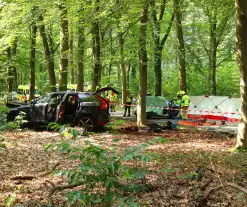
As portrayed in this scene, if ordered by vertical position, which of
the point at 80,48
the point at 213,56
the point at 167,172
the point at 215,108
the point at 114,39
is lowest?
the point at 167,172

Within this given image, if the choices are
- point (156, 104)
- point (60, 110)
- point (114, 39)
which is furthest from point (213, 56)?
point (60, 110)

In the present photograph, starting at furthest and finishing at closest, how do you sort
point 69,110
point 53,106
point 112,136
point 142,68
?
point 142,68 → point 69,110 → point 53,106 → point 112,136

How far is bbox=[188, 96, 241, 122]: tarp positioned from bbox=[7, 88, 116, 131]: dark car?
8892 millimetres

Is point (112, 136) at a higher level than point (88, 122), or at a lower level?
lower

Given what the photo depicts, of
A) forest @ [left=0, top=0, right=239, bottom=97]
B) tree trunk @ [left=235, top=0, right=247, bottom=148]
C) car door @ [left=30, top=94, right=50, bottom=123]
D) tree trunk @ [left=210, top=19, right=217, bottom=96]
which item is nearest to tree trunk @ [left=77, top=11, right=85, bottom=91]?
forest @ [left=0, top=0, right=239, bottom=97]

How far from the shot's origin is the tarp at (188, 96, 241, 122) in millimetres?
19375

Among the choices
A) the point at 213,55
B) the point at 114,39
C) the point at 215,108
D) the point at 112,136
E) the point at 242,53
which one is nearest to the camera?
the point at 242,53

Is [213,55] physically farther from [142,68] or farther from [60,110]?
[60,110]

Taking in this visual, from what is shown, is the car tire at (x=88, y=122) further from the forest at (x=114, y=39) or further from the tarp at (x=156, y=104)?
the tarp at (x=156, y=104)

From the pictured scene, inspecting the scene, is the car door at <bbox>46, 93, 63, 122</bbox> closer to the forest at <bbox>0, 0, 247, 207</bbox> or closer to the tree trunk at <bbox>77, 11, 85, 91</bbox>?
the forest at <bbox>0, 0, 247, 207</bbox>

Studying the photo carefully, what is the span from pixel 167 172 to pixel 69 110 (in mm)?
7404

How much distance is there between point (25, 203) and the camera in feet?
16.1

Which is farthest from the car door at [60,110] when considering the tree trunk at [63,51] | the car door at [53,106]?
the tree trunk at [63,51]

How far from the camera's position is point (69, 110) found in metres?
13.3
